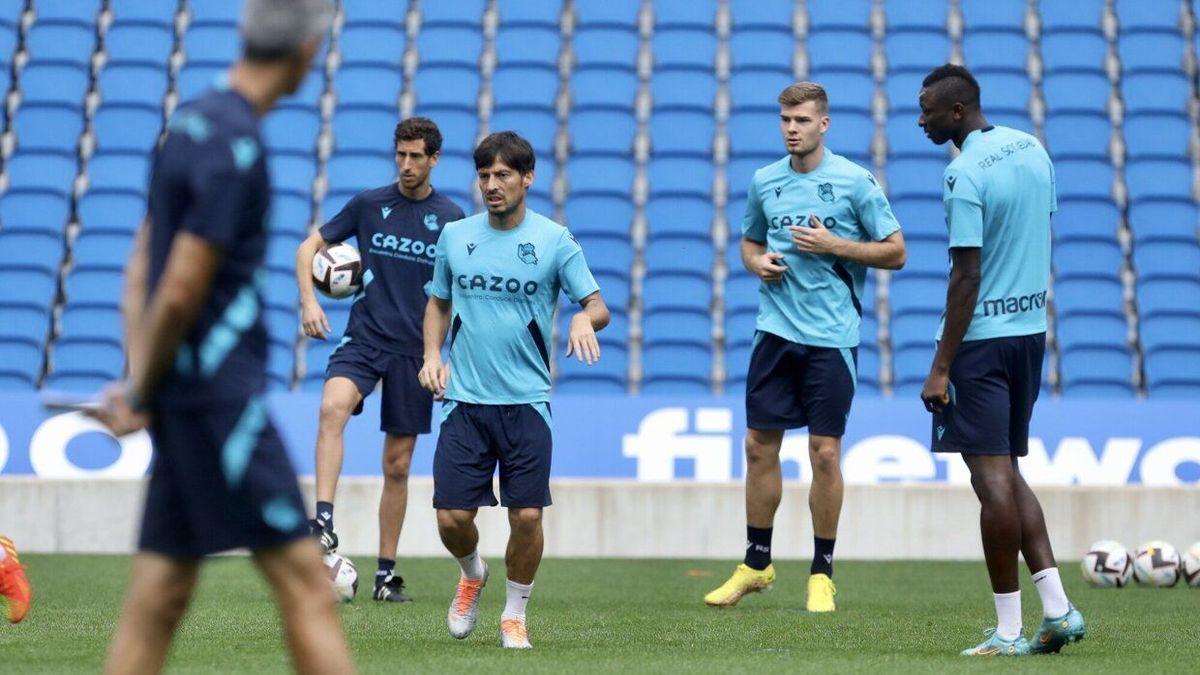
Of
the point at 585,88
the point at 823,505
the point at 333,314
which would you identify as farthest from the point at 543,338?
the point at 585,88

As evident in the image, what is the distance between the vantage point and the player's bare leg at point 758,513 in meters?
7.96

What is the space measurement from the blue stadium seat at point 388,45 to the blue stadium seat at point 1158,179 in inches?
252

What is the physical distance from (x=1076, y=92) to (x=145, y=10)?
935 cm

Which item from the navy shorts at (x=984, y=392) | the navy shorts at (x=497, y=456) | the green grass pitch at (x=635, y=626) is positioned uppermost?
the navy shorts at (x=984, y=392)

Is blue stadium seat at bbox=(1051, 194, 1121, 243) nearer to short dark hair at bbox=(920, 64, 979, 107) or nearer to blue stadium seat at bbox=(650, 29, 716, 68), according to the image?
blue stadium seat at bbox=(650, 29, 716, 68)

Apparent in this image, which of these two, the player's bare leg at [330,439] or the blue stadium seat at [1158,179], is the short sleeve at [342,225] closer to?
the player's bare leg at [330,439]

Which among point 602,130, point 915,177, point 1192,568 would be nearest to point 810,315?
point 1192,568

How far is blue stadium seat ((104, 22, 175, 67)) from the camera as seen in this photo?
17156 mm

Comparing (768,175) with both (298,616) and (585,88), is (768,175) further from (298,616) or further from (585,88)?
(585,88)

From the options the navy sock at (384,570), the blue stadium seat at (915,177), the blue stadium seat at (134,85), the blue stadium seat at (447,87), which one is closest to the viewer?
the navy sock at (384,570)

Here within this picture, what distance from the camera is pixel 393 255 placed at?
859cm

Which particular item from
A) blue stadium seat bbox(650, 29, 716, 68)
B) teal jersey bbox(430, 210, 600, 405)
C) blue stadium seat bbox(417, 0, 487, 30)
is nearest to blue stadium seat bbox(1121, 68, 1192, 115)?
blue stadium seat bbox(650, 29, 716, 68)

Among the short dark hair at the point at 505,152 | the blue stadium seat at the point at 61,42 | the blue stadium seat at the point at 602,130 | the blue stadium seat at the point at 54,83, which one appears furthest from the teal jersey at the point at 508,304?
the blue stadium seat at the point at 61,42

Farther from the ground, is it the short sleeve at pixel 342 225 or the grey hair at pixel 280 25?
the short sleeve at pixel 342 225
